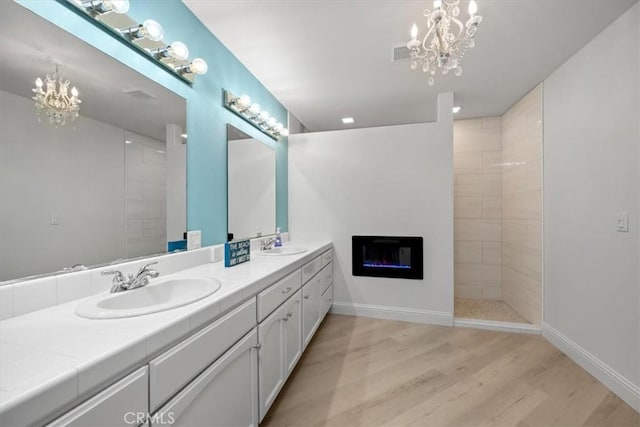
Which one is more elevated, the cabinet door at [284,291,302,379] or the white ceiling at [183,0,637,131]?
the white ceiling at [183,0,637,131]

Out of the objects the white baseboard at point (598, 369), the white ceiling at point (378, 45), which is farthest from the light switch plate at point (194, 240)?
the white baseboard at point (598, 369)

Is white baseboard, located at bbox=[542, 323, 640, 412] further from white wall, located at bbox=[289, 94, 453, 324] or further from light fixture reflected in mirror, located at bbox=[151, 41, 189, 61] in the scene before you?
light fixture reflected in mirror, located at bbox=[151, 41, 189, 61]

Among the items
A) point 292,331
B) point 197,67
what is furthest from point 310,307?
point 197,67

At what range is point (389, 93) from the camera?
2.91 m

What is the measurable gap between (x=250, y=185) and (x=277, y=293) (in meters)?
1.27

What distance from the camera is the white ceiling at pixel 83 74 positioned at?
94cm

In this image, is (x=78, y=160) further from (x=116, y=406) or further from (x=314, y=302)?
(x=314, y=302)

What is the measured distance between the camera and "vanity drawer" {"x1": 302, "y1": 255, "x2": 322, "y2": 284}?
83.6 inches

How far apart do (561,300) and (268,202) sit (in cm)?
285

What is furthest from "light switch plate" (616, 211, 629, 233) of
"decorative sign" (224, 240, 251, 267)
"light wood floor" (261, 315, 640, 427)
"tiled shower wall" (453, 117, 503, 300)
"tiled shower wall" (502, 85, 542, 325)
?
"decorative sign" (224, 240, 251, 267)

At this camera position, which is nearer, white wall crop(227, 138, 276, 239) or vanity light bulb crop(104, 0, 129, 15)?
vanity light bulb crop(104, 0, 129, 15)

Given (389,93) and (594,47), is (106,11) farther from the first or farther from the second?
(594,47)

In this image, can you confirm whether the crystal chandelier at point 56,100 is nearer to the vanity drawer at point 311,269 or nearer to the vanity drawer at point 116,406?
the vanity drawer at point 116,406

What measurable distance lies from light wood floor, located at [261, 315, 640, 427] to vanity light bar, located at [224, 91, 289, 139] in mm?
2121
